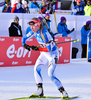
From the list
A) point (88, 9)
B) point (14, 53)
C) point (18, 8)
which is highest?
point (18, 8)

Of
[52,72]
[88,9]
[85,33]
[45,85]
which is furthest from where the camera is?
[88,9]

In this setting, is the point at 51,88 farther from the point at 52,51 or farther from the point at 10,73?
the point at 10,73

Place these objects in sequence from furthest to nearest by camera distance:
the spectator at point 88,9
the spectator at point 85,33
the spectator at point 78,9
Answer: the spectator at point 88,9
the spectator at point 78,9
the spectator at point 85,33

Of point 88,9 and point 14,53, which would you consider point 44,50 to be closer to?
point 14,53

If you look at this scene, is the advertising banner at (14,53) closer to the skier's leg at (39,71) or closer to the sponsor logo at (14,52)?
the sponsor logo at (14,52)

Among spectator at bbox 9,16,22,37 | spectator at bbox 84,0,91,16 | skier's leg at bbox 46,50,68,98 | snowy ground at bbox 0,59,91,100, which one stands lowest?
snowy ground at bbox 0,59,91,100

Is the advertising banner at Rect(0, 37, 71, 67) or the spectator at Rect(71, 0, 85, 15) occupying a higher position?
the spectator at Rect(71, 0, 85, 15)

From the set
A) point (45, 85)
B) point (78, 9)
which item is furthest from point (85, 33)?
point (45, 85)

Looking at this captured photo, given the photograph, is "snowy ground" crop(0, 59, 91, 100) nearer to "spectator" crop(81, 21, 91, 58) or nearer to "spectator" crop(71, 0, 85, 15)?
"spectator" crop(81, 21, 91, 58)

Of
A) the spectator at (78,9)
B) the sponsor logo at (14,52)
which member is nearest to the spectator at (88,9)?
the spectator at (78,9)

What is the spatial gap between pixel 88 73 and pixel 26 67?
2.21m

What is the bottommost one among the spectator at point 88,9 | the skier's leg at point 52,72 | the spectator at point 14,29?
the skier's leg at point 52,72

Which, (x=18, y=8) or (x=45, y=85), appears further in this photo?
(x=18, y=8)

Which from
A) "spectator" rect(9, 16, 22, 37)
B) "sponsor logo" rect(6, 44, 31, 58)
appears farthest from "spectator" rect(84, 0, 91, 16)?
"sponsor logo" rect(6, 44, 31, 58)
